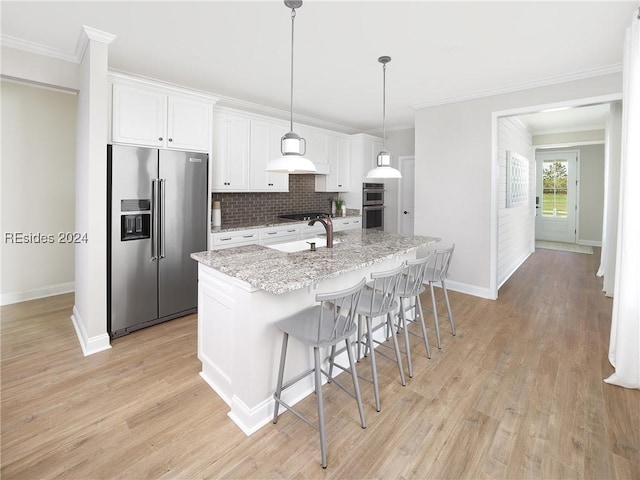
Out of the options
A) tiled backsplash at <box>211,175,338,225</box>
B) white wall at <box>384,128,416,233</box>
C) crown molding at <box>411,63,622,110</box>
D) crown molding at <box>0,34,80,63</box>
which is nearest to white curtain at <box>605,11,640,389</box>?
crown molding at <box>411,63,622,110</box>

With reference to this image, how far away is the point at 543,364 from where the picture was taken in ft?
8.98

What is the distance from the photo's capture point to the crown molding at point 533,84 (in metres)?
3.42

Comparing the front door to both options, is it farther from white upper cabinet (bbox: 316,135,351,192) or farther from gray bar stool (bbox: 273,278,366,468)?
gray bar stool (bbox: 273,278,366,468)

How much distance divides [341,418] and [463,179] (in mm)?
3607

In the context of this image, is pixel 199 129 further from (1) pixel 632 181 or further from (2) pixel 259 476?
(1) pixel 632 181

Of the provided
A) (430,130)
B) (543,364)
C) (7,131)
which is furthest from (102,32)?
(543,364)

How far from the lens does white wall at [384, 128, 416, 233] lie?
20.5ft

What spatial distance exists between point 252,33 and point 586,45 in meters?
2.88

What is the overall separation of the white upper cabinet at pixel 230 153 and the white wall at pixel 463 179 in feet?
8.29

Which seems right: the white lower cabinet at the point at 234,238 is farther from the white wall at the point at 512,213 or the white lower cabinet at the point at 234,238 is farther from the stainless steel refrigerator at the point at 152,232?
the white wall at the point at 512,213

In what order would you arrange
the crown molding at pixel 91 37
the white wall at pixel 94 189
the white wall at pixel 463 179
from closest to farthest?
the crown molding at pixel 91 37
the white wall at pixel 94 189
the white wall at pixel 463 179

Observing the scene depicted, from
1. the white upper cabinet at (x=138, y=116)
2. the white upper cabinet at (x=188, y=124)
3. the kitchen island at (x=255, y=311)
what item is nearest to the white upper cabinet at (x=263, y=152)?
the white upper cabinet at (x=188, y=124)

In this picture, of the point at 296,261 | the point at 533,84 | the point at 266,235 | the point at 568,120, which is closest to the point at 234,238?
the point at 266,235

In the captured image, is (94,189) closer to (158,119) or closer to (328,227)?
(158,119)
